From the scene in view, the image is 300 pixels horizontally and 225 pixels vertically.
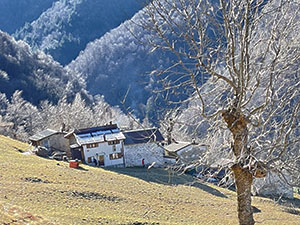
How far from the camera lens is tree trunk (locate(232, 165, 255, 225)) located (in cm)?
897

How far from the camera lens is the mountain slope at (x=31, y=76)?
94250 mm

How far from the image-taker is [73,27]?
185 metres

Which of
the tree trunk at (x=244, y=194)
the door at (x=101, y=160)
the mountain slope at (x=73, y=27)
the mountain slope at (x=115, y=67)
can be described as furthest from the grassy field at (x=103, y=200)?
the mountain slope at (x=73, y=27)

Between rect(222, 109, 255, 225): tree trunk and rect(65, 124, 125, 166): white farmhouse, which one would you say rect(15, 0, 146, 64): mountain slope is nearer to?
rect(65, 124, 125, 166): white farmhouse

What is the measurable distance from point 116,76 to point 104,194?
113m

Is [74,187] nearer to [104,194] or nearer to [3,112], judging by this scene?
[104,194]

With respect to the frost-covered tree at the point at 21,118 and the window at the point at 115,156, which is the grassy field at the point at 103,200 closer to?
the window at the point at 115,156

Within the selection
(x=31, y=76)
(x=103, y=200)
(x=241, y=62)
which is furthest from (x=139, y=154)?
(x=31, y=76)

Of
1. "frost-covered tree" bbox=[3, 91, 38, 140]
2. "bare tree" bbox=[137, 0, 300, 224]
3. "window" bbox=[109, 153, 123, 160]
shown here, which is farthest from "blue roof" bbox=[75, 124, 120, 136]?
"bare tree" bbox=[137, 0, 300, 224]

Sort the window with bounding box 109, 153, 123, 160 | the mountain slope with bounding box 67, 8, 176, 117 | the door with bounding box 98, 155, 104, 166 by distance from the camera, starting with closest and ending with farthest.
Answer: the door with bounding box 98, 155, 104, 166 → the window with bounding box 109, 153, 123, 160 → the mountain slope with bounding box 67, 8, 176, 117

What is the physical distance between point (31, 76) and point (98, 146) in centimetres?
6233

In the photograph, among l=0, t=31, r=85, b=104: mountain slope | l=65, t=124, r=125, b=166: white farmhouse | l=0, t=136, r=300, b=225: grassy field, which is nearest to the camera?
l=0, t=136, r=300, b=225: grassy field

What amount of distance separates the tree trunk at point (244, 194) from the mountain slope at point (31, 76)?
282 ft

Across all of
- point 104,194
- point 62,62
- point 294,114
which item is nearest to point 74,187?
point 104,194
